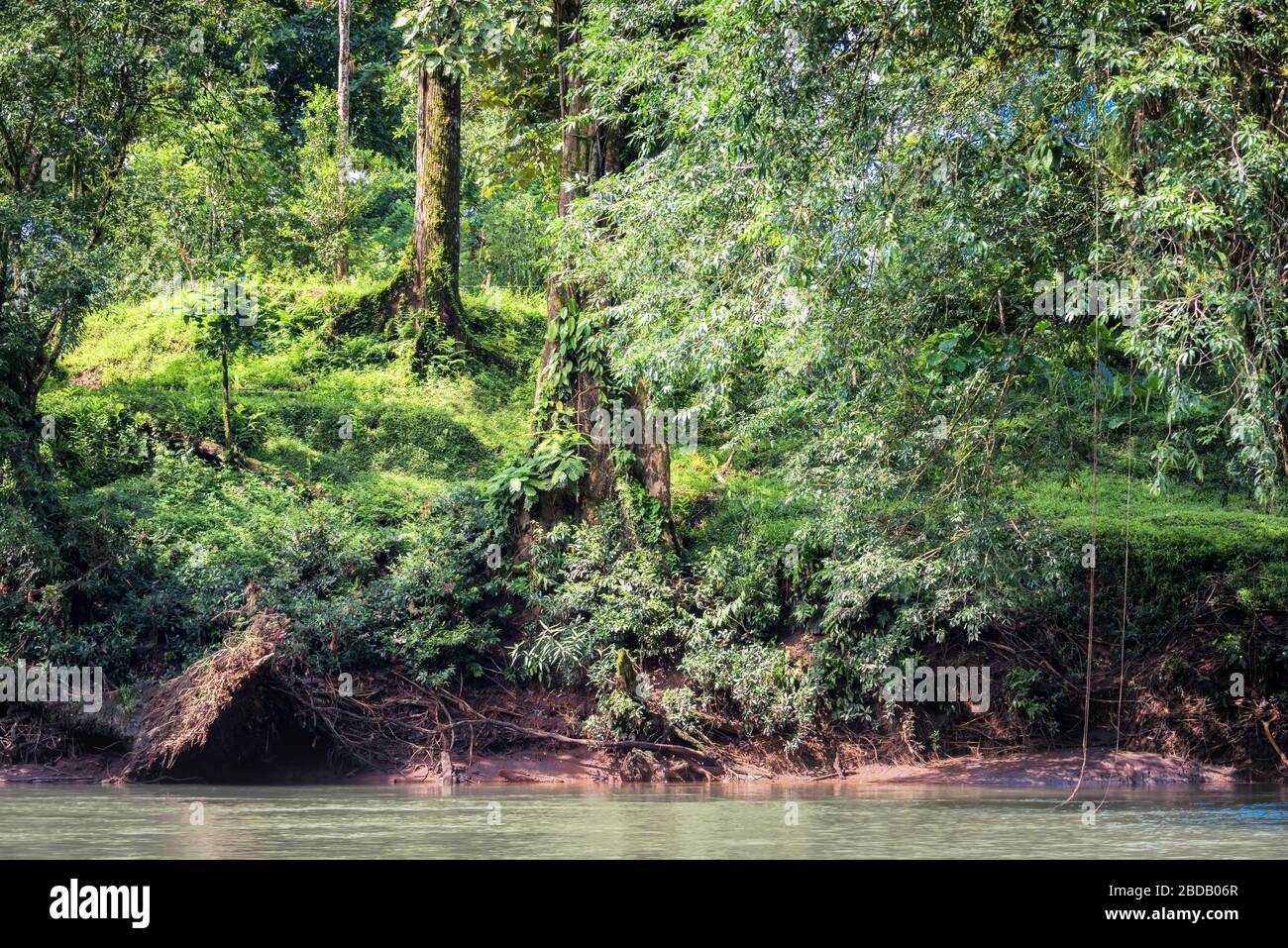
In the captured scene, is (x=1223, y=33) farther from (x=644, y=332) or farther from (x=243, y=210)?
(x=243, y=210)

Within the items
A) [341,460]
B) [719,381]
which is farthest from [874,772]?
[341,460]

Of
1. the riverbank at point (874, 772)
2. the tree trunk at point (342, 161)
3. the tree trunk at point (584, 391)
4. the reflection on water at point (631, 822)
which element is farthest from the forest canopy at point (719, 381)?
the tree trunk at point (342, 161)

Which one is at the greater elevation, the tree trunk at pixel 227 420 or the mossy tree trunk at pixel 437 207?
the mossy tree trunk at pixel 437 207

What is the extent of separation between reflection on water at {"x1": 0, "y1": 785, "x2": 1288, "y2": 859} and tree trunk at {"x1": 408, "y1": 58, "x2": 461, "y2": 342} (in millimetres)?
10766

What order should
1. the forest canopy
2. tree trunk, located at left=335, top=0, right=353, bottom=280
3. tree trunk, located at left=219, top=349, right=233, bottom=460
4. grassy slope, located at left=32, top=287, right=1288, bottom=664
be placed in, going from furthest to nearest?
tree trunk, located at left=335, top=0, right=353, bottom=280 < tree trunk, located at left=219, top=349, right=233, bottom=460 < grassy slope, located at left=32, top=287, right=1288, bottom=664 < the forest canopy

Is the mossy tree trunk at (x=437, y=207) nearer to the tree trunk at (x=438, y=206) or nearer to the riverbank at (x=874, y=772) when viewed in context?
the tree trunk at (x=438, y=206)

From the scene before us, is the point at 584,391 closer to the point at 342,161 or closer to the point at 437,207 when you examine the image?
the point at 437,207

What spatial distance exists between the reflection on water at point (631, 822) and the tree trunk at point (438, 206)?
10766mm

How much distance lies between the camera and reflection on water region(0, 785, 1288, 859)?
8.40 meters

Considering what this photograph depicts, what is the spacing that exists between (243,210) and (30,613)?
7.75 metres

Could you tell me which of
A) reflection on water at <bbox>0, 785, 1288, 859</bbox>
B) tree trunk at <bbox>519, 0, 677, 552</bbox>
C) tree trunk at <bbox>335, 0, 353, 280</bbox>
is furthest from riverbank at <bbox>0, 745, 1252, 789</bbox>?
tree trunk at <bbox>335, 0, 353, 280</bbox>

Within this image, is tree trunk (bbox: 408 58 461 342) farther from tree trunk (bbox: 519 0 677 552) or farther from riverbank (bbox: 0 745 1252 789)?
riverbank (bbox: 0 745 1252 789)

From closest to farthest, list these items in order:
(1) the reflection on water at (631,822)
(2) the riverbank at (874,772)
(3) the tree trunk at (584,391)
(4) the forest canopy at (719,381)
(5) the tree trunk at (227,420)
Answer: (1) the reflection on water at (631,822)
(4) the forest canopy at (719,381)
(2) the riverbank at (874,772)
(3) the tree trunk at (584,391)
(5) the tree trunk at (227,420)

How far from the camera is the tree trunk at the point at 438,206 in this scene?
2208 cm
